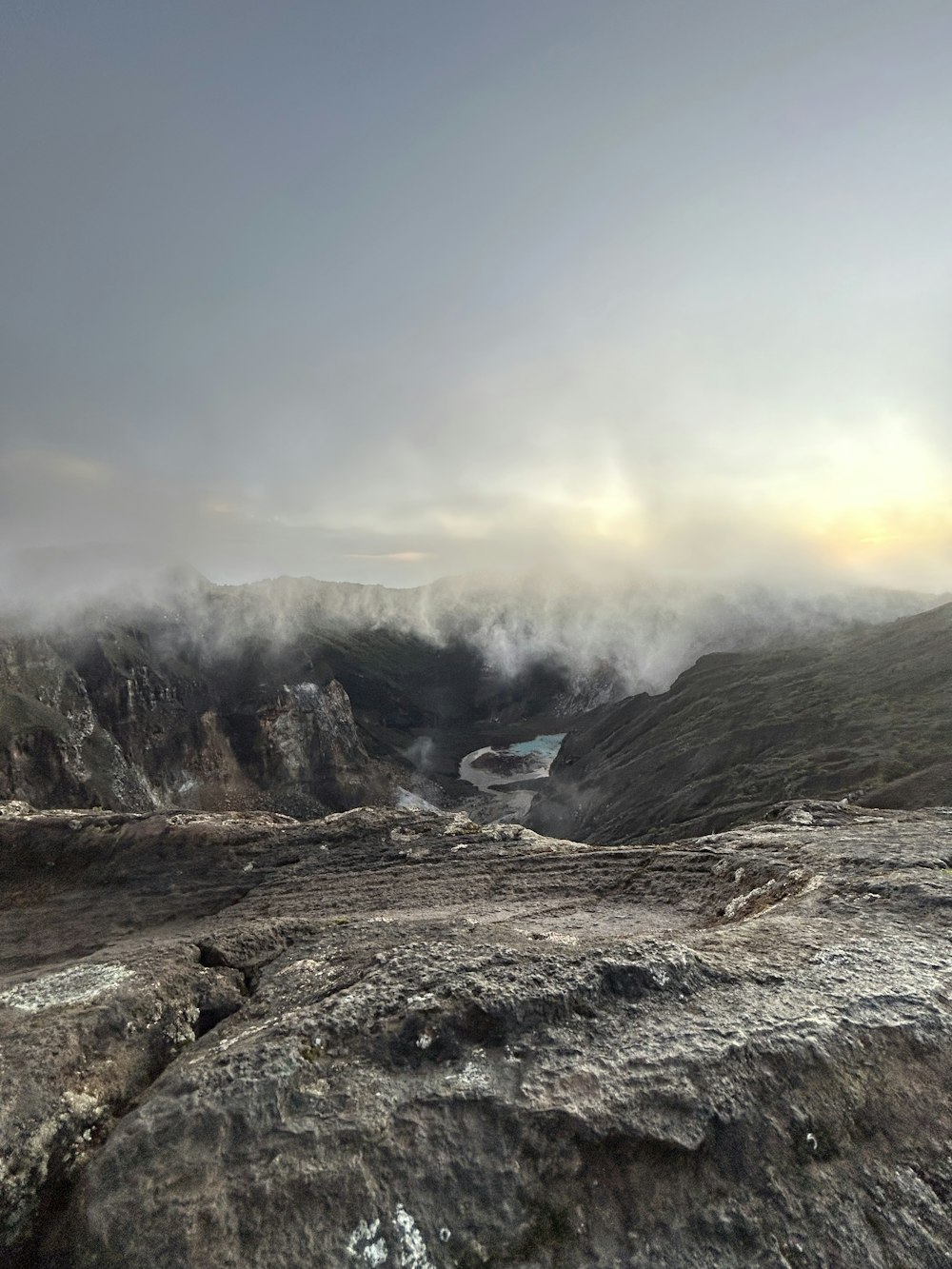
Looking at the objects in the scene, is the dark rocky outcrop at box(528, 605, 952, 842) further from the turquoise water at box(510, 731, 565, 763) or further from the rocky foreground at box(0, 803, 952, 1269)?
the turquoise water at box(510, 731, 565, 763)

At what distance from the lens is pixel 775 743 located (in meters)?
63.1

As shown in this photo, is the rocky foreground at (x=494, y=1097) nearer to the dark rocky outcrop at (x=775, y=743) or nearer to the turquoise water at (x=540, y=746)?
the dark rocky outcrop at (x=775, y=743)

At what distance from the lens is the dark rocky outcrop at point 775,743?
167 ft

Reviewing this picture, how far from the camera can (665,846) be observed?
19.8 metres

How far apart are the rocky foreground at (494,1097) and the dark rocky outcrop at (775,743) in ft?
140

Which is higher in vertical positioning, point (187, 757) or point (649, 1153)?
point (649, 1153)

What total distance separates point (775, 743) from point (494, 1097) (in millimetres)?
64521

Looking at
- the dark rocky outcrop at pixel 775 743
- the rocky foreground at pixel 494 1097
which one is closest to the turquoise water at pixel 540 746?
the dark rocky outcrop at pixel 775 743

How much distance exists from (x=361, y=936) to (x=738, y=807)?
48035mm

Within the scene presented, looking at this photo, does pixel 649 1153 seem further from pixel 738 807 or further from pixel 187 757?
pixel 187 757

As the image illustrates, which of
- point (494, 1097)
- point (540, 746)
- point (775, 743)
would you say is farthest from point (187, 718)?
point (494, 1097)

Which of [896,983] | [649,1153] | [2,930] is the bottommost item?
[2,930]

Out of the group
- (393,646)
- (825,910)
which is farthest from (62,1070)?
(393,646)

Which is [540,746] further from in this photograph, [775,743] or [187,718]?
[775,743]
